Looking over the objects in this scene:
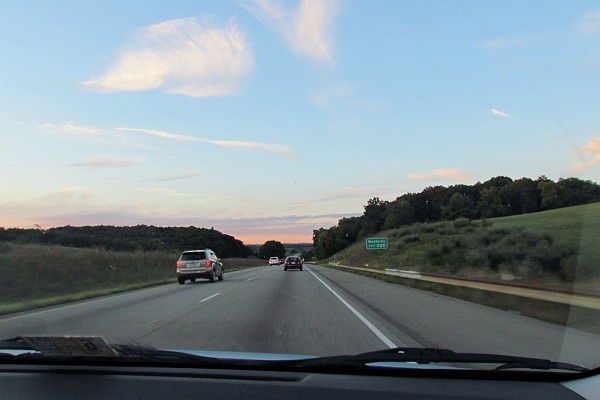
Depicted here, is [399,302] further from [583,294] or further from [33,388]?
[33,388]

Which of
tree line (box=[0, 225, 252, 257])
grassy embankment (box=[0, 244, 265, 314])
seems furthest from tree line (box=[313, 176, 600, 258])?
grassy embankment (box=[0, 244, 265, 314])

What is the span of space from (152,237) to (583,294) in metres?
94.7

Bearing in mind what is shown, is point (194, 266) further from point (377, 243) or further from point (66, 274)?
point (377, 243)

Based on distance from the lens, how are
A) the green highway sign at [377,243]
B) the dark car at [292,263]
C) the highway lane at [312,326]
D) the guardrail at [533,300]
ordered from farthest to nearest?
the dark car at [292,263]
the green highway sign at [377,243]
the guardrail at [533,300]
the highway lane at [312,326]

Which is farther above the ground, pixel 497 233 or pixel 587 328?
pixel 497 233

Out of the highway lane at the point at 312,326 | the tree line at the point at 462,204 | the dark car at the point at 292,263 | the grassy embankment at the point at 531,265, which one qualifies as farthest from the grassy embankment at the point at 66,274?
the tree line at the point at 462,204

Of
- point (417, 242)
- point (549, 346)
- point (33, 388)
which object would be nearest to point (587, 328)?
point (549, 346)

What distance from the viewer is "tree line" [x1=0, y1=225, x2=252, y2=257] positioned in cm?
6365

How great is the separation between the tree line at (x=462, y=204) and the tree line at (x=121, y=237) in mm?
43318

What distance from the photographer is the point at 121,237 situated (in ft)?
292

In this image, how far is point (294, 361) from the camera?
4.32 metres

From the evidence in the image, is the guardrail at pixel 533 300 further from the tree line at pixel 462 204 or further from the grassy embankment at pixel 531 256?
the tree line at pixel 462 204

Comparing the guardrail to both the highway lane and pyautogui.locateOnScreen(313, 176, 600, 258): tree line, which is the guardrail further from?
pyautogui.locateOnScreen(313, 176, 600, 258): tree line

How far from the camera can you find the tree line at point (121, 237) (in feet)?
209
